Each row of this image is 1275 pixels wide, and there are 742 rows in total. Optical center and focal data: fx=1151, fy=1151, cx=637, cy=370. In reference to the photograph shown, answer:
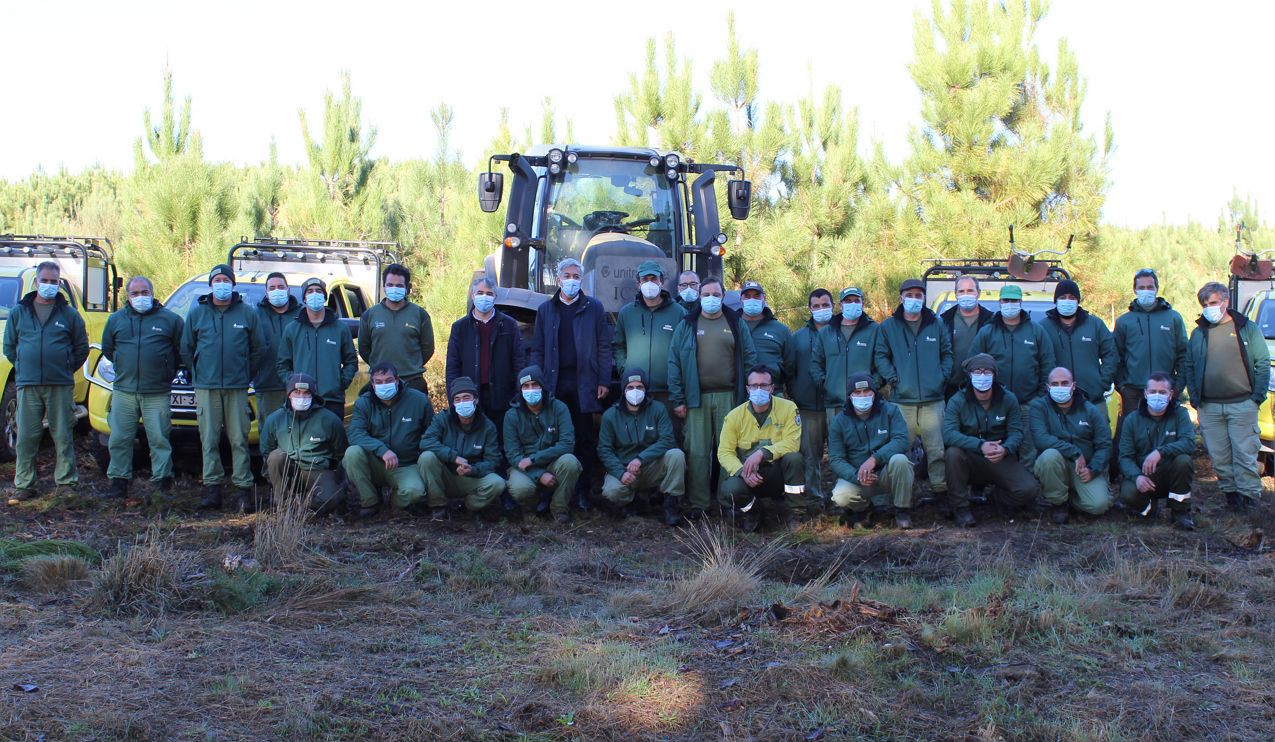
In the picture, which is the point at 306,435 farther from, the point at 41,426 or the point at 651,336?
the point at 651,336

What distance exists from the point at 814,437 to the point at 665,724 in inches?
195

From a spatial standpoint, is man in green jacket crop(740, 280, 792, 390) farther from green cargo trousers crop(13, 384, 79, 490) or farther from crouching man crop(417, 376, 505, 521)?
green cargo trousers crop(13, 384, 79, 490)

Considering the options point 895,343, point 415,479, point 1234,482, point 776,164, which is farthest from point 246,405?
point 776,164

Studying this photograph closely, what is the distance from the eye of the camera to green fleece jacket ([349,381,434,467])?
859 cm

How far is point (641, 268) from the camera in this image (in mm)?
8859

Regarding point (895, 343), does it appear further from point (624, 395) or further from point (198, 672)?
point (198, 672)

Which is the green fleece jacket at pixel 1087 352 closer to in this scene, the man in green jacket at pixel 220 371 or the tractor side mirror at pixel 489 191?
the tractor side mirror at pixel 489 191

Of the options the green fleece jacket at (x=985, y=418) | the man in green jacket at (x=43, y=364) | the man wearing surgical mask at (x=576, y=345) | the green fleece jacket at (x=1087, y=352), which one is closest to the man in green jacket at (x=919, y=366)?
the green fleece jacket at (x=985, y=418)

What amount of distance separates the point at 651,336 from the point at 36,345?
4725 mm

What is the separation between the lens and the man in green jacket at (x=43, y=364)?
8828 mm

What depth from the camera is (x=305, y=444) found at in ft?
27.8

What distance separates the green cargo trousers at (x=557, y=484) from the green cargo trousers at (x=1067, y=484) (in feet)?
11.3

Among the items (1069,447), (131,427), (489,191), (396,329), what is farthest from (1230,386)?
(131,427)

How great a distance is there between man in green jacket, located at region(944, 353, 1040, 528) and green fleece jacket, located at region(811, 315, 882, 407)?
0.70 metres
